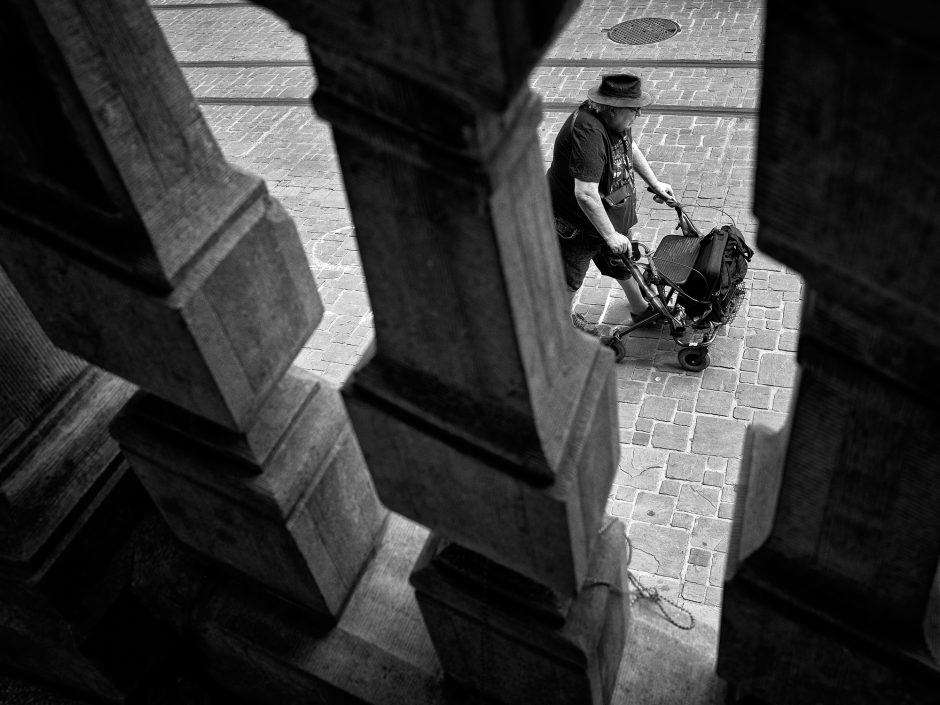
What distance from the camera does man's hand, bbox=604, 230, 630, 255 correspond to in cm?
586

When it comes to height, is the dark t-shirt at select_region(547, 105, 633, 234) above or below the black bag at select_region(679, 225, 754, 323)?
above

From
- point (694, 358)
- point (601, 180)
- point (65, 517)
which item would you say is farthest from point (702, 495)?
point (65, 517)

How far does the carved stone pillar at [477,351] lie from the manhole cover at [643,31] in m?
9.42

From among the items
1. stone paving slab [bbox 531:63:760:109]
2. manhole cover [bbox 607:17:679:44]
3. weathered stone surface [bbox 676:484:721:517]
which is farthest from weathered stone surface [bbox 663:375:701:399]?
manhole cover [bbox 607:17:679:44]

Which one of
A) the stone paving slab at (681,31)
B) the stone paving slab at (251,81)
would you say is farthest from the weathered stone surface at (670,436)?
the stone paving slab at (251,81)

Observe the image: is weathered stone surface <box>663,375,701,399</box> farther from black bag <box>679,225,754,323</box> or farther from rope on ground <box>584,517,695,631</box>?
rope on ground <box>584,517,695,631</box>

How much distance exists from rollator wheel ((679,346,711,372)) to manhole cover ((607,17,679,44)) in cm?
557

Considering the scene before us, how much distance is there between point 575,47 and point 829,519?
10011mm

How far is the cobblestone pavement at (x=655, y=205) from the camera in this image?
5336 mm

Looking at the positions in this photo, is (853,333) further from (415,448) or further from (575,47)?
(575,47)

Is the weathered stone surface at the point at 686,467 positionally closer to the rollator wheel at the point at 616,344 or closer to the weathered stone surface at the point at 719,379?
the weathered stone surface at the point at 719,379

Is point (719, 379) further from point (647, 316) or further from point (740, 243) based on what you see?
point (740, 243)

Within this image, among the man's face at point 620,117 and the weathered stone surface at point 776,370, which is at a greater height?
the man's face at point 620,117

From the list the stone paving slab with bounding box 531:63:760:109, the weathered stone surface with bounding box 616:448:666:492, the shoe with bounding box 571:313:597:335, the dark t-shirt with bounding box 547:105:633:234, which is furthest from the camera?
the stone paving slab with bounding box 531:63:760:109
